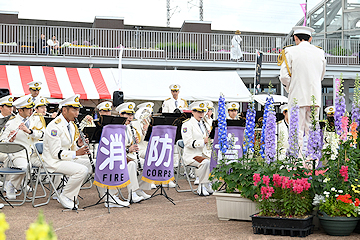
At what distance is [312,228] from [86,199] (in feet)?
12.6

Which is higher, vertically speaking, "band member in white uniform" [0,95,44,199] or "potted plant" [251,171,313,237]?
"band member in white uniform" [0,95,44,199]

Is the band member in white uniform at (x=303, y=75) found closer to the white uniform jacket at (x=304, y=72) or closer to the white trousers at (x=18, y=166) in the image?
the white uniform jacket at (x=304, y=72)

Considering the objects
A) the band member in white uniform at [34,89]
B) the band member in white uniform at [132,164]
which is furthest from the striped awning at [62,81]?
the band member in white uniform at [132,164]

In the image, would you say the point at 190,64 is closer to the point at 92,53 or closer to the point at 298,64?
the point at 92,53

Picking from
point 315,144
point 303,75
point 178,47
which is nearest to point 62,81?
point 178,47

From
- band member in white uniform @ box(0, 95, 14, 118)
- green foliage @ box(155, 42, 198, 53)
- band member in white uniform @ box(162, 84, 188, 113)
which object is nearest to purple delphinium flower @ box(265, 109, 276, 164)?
band member in white uniform @ box(0, 95, 14, 118)

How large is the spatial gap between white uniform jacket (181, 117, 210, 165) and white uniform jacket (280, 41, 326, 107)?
2211mm

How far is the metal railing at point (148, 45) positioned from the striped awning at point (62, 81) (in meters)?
3.36

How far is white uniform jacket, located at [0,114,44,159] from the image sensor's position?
7.40 metres

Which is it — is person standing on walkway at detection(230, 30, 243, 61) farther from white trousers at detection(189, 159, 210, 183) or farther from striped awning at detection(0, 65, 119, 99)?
white trousers at detection(189, 159, 210, 183)

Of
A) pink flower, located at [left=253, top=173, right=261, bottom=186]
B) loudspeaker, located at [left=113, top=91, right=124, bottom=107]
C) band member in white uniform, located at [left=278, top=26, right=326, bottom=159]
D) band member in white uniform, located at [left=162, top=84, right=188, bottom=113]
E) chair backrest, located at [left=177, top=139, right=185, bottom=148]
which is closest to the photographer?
pink flower, located at [left=253, top=173, right=261, bottom=186]

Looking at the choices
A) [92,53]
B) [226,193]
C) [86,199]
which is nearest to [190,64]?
[92,53]

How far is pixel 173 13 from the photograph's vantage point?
89.6ft

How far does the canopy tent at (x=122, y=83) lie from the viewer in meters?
15.6
